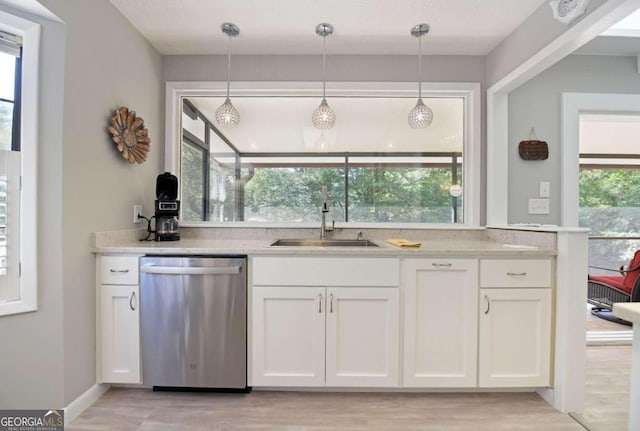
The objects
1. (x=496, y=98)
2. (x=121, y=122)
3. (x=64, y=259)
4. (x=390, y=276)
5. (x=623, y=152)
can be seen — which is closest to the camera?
(x=64, y=259)

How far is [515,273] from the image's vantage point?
70.3 inches

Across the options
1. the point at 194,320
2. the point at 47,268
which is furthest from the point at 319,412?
the point at 47,268

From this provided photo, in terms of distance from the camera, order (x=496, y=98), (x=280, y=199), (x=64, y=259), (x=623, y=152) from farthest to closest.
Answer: (x=623, y=152)
(x=280, y=199)
(x=496, y=98)
(x=64, y=259)

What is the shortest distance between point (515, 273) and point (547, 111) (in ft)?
4.70

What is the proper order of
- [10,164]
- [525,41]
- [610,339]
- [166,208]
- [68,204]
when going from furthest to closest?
[610,339] < [166,208] < [525,41] < [68,204] < [10,164]

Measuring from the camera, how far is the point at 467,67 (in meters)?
2.42

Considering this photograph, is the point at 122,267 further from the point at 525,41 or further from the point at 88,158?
the point at 525,41

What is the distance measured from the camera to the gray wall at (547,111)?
235 cm

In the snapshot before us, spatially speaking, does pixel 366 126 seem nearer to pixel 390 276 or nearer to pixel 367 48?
pixel 367 48

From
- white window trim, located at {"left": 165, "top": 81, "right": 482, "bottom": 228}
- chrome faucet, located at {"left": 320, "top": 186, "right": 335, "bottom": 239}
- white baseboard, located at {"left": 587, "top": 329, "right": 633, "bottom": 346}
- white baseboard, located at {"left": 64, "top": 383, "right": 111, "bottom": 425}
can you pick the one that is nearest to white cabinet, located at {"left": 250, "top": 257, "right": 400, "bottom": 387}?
chrome faucet, located at {"left": 320, "top": 186, "right": 335, "bottom": 239}

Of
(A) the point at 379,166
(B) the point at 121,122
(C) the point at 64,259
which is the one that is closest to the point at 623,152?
(A) the point at 379,166

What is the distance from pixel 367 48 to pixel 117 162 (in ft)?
6.36

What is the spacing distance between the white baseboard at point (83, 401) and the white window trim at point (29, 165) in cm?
57

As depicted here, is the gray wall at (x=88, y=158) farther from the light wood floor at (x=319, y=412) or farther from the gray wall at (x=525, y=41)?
the gray wall at (x=525, y=41)
